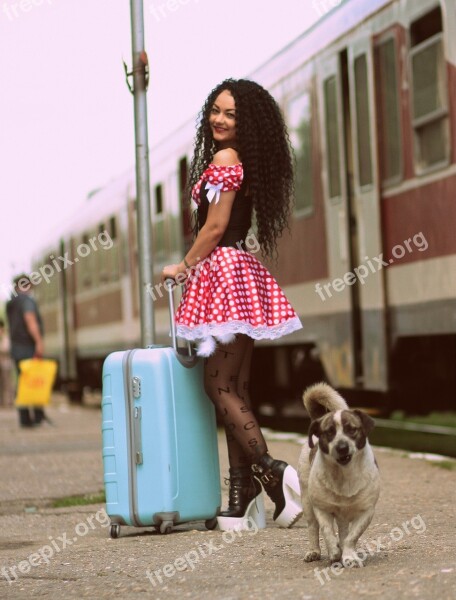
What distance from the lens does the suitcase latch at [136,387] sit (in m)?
6.32

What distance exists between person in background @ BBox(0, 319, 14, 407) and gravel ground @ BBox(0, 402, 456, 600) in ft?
50.0

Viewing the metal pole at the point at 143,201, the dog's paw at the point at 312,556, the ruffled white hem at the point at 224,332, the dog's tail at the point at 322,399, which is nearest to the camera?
the dog's paw at the point at 312,556

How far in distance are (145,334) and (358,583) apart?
3.98m

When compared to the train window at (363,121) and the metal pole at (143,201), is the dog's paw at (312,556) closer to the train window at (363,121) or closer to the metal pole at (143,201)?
the metal pole at (143,201)

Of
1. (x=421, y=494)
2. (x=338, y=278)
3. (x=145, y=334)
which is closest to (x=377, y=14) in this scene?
(x=338, y=278)

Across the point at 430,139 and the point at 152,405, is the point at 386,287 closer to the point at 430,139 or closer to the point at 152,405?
the point at 430,139

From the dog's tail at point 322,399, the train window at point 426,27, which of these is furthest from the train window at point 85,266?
the dog's tail at point 322,399

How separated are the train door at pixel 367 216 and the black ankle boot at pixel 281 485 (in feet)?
13.5

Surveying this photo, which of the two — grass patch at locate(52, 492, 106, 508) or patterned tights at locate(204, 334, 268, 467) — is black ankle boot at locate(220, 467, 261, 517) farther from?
grass patch at locate(52, 492, 106, 508)

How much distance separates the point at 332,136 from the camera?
11391mm

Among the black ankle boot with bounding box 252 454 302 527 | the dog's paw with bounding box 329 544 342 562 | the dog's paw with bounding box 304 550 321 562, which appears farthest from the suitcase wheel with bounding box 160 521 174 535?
the dog's paw with bounding box 329 544 342 562

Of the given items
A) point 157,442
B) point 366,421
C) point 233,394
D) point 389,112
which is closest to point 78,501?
point 157,442

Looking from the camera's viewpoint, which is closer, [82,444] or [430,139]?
[430,139]

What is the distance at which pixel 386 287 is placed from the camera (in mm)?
10297
